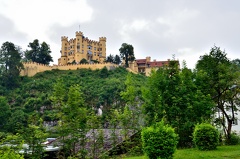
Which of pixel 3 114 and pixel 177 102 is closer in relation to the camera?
pixel 177 102

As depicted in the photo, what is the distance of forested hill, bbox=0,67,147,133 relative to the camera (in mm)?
38763

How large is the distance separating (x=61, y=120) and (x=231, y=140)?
8.89m

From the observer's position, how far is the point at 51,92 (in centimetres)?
4584

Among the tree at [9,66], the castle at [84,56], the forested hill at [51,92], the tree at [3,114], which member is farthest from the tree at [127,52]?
the tree at [3,114]

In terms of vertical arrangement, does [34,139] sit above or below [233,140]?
above

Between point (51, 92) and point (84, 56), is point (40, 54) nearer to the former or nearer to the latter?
point (84, 56)

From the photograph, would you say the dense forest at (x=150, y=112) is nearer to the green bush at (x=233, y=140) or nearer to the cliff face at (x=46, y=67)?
the green bush at (x=233, y=140)

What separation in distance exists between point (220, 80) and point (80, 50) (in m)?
52.0

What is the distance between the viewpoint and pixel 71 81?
4859cm

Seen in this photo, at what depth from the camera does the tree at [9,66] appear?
51281 mm

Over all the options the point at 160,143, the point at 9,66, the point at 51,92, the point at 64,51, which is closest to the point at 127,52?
the point at 64,51

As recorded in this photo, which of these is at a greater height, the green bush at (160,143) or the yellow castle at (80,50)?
the yellow castle at (80,50)

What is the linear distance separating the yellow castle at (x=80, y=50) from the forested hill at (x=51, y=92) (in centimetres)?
787

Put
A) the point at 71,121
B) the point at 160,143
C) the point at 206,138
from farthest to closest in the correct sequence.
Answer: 1. the point at 71,121
2. the point at 206,138
3. the point at 160,143
